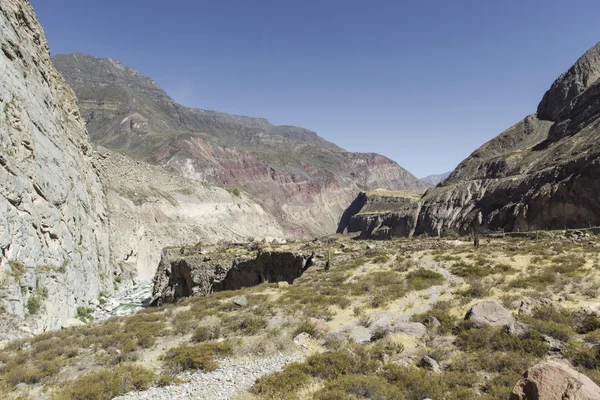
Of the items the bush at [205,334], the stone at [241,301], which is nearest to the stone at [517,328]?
the bush at [205,334]

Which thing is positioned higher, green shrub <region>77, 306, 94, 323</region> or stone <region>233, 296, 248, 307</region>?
stone <region>233, 296, 248, 307</region>

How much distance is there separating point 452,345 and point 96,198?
49110 mm

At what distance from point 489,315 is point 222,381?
9546mm

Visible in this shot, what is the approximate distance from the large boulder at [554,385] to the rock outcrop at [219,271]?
22.4 m

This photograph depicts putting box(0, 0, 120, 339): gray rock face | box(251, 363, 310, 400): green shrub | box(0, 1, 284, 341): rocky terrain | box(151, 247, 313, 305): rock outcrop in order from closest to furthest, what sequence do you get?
box(251, 363, 310, 400): green shrub → box(0, 0, 120, 339): gray rock face → box(0, 1, 284, 341): rocky terrain → box(151, 247, 313, 305): rock outcrop

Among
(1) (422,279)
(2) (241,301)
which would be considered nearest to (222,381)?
(2) (241,301)

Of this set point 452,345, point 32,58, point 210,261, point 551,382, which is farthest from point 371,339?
point 32,58

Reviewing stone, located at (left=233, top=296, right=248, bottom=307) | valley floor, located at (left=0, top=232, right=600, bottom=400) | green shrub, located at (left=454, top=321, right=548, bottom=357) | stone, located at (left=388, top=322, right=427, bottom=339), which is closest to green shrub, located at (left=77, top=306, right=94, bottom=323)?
valley floor, located at (left=0, top=232, right=600, bottom=400)

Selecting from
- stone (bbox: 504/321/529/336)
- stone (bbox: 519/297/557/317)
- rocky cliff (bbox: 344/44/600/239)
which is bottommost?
stone (bbox: 504/321/529/336)

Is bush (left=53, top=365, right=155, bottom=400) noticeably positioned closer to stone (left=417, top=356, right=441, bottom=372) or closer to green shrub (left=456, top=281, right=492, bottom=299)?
stone (left=417, top=356, right=441, bottom=372)

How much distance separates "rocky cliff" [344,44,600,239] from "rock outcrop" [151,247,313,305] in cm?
4636

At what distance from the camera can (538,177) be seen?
202 feet

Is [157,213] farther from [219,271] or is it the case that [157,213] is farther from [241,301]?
[241,301]

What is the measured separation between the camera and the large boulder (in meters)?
5.90
